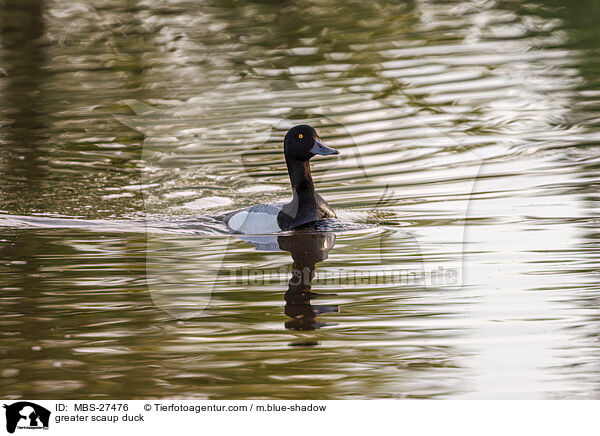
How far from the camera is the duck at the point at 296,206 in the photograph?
9.72m

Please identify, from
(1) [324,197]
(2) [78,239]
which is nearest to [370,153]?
(1) [324,197]

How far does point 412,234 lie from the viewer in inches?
345

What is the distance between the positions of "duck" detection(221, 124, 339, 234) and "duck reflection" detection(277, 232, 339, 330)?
0.29m

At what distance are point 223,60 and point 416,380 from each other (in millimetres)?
12222

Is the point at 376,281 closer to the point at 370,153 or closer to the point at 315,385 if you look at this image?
the point at 315,385

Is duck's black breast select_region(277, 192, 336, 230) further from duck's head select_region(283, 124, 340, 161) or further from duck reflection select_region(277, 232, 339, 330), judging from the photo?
duck's head select_region(283, 124, 340, 161)

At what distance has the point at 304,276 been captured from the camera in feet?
25.1
